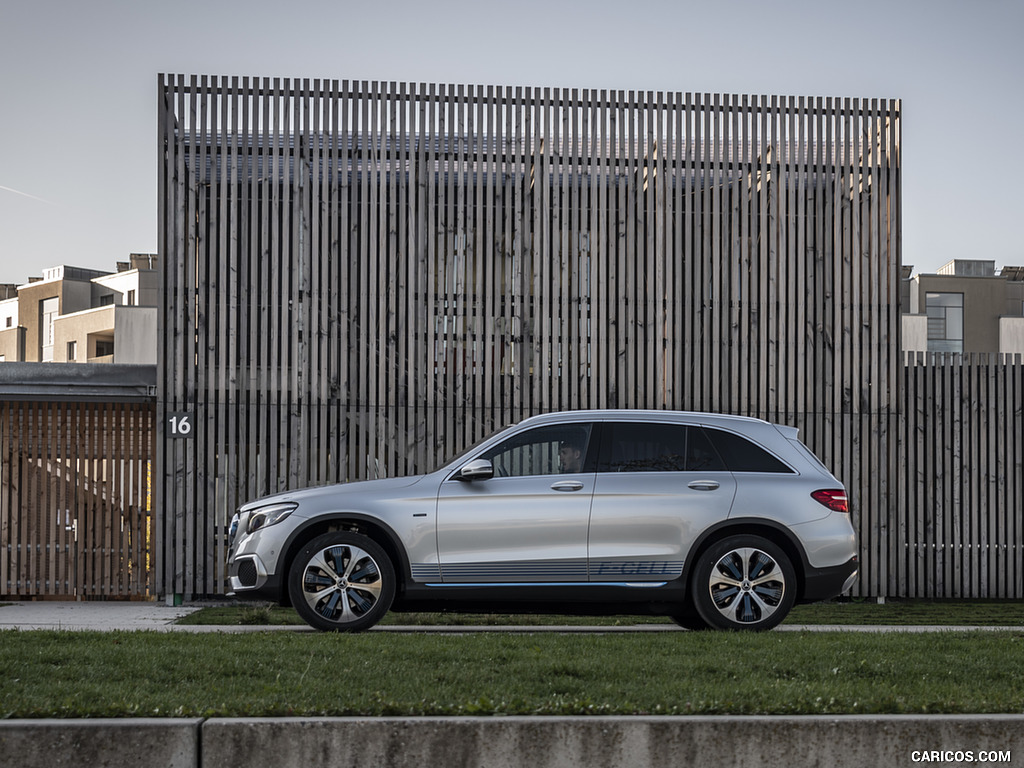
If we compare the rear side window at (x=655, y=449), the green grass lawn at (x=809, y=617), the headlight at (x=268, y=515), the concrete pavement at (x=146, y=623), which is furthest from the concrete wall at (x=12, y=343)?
the rear side window at (x=655, y=449)

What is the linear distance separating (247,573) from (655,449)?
3.22m

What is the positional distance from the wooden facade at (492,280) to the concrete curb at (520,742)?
8.60m

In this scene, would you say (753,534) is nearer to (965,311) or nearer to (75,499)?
(75,499)

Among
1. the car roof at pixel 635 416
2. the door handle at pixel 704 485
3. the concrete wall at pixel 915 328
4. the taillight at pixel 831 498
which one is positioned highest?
the concrete wall at pixel 915 328

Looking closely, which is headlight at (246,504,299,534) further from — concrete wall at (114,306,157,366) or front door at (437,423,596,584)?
concrete wall at (114,306,157,366)

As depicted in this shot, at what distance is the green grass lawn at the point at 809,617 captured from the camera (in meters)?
10.6

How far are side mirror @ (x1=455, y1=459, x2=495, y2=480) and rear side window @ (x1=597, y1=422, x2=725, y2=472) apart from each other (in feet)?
2.88

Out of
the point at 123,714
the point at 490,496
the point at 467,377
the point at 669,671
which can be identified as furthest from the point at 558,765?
the point at 467,377

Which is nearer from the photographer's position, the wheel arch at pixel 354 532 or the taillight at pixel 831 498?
the wheel arch at pixel 354 532

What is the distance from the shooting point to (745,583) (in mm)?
8922

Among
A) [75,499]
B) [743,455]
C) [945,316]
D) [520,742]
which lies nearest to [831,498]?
[743,455]

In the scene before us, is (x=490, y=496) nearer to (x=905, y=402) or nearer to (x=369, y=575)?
(x=369, y=575)

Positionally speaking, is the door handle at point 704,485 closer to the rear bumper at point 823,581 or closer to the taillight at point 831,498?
the taillight at point 831,498

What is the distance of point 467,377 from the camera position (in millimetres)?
13914
